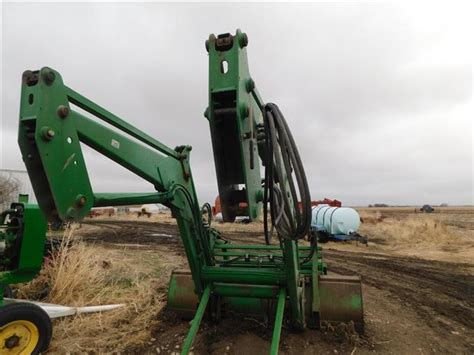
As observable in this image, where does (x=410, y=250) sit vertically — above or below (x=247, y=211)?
below

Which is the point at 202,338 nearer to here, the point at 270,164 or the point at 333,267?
the point at 270,164

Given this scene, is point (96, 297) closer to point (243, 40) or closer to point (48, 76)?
point (48, 76)

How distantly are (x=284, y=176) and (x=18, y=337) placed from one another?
9.83 feet

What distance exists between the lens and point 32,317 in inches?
135

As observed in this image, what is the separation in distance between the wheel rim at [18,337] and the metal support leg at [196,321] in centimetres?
160

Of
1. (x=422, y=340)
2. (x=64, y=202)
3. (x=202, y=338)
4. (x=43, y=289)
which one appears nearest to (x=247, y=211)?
(x=64, y=202)

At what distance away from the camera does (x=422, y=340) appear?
14.0ft

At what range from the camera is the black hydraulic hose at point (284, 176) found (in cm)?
255

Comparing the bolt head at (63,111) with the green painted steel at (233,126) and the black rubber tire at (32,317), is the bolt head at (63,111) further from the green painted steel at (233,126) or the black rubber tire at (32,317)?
the black rubber tire at (32,317)

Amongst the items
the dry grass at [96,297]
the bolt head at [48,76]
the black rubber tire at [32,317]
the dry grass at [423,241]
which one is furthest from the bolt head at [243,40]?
the dry grass at [423,241]

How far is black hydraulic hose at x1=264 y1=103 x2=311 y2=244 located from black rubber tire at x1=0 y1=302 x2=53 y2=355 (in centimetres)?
254

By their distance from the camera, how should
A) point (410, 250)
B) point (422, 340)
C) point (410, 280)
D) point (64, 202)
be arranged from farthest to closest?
point (410, 250) → point (410, 280) → point (422, 340) → point (64, 202)

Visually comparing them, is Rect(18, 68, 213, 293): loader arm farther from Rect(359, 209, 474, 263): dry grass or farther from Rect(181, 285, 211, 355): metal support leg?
Rect(359, 209, 474, 263): dry grass

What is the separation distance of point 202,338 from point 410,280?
5780 mm
